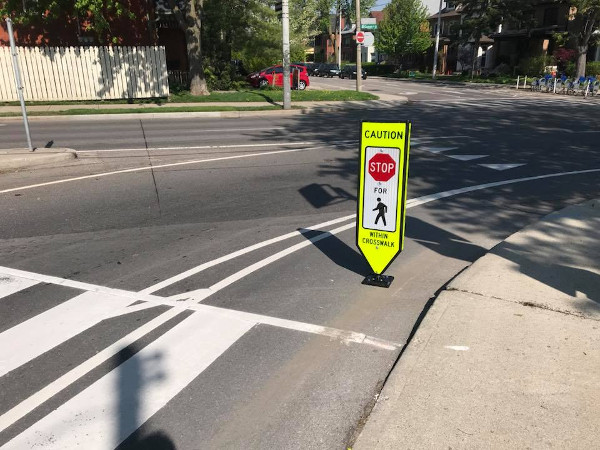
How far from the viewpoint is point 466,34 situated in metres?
47.2

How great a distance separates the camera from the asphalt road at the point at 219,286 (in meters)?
3.16

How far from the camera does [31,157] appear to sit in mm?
10484

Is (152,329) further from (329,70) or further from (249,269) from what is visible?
(329,70)

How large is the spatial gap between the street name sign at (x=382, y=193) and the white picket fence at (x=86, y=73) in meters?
21.6

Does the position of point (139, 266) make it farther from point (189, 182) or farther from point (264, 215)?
point (189, 182)

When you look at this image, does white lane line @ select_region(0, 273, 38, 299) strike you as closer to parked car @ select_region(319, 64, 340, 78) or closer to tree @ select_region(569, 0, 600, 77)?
tree @ select_region(569, 0, 600, 77)

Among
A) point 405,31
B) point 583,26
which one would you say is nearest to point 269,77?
point 583,26

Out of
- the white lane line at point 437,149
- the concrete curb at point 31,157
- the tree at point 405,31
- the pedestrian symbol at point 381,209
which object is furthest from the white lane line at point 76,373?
the tree at point 405,31

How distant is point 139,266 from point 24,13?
20293mm

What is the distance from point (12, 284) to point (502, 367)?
4502 millimetres

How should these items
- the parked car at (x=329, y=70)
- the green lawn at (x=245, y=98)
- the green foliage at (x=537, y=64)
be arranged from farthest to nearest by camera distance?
the parked car at (x=329, y=70)
the green foliage at (x=537, y=64)
the green lawn at (x=245, y=98)

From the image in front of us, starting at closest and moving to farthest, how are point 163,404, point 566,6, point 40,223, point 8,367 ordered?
point 163,404 < point 8,367 < point 40,223 < point 566,6

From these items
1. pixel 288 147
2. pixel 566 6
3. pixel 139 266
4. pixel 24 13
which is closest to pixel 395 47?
pixel 566 6

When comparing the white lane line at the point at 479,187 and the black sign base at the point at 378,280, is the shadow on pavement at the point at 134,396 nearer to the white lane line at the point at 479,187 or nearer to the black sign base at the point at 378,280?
the black sign base at the point at 378,280
